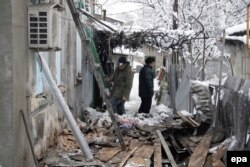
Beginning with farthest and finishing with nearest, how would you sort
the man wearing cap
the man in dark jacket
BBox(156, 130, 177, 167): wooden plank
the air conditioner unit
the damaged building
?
the man in dark jacket, the man wearing cap, BBox(156, 130, 177, 167): wooden plank, the air conditioner unit, the damaged building

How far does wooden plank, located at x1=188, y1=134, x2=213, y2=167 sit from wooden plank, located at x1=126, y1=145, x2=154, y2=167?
726 millimetres

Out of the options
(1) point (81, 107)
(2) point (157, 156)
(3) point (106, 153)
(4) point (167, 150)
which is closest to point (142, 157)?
(2) point (157, 156)

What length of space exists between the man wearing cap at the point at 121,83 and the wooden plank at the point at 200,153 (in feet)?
11.1

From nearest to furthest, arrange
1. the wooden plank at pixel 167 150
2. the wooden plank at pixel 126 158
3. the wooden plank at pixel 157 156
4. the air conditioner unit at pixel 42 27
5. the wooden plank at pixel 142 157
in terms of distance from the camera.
A: the air conditioner unit at pixel 42 27 < the wooden plank at pixel 126 158 < the wooden plank at pixel 142 157 < the wooden plank at pixel 157 156 < the wooden plank at pixel 167 150

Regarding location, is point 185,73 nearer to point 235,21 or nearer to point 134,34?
point 134,34

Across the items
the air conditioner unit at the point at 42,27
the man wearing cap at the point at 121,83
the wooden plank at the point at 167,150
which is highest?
the air conditioner unit at the point at 42,27

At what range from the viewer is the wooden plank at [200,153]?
6719mm

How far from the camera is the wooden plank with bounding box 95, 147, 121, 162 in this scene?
6.53m

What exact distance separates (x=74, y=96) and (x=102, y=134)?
208cm

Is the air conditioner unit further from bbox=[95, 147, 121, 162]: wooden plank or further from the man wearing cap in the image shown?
the man wearing cap

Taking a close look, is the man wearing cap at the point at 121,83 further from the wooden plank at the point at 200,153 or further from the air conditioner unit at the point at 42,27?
the air conditioner unit at the point at 42,27

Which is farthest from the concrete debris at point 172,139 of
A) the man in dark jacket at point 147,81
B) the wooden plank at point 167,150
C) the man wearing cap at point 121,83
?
the man in dark jacket at point 147,81

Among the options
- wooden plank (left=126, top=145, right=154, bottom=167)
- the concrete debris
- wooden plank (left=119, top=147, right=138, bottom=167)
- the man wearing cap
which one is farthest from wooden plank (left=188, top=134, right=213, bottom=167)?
the man wearing cap

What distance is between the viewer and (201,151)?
7.31 m
